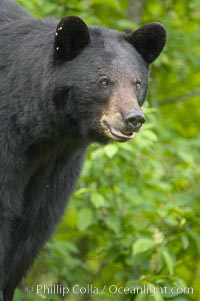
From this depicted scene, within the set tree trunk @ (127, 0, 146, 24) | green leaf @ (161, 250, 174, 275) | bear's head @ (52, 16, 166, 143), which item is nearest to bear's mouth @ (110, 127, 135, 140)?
bear's head @ (52, 16, 166, 143)

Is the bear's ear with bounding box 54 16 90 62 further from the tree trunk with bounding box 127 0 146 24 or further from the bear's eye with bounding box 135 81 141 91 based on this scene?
the tree trunk with bounding box 127 0 146 24

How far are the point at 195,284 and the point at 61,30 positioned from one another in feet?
17.2

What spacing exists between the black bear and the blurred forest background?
714mm

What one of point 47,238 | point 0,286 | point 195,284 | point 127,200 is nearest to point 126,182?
point 127,200

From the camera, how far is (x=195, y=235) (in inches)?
296

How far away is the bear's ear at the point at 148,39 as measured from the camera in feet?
20.7

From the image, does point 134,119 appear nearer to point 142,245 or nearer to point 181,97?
point 142,245

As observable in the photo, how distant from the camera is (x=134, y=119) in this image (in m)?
5.71

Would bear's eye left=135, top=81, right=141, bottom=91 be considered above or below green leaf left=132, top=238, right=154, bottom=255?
above

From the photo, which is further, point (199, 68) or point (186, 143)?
point (199, 68)

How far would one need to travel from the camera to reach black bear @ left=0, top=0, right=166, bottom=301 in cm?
598

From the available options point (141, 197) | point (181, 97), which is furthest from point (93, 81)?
point (181, 97)

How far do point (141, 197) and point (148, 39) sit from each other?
6.80ft

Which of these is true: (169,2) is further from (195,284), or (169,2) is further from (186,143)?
(195,284)
